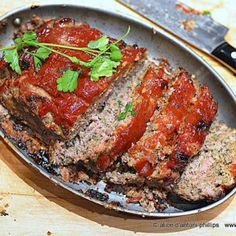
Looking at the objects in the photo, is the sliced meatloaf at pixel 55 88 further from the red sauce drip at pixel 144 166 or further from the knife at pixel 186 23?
the knife at pixel 186 23

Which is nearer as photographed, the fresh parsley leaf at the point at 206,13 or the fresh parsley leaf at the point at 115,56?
the fresh parsley leaf at the point at 115,56

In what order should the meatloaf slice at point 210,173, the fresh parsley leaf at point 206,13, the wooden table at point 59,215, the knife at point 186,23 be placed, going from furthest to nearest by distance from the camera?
the fresh parsley leaf at point 206,13
the knife at point 186,23
the wooden table at point 59,215
the meatloaf slice at point 210,173

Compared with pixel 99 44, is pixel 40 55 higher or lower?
lower

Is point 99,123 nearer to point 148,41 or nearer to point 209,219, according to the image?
point 148,41

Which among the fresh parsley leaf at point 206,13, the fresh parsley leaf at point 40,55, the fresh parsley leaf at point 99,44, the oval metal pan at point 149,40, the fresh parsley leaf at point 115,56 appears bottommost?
the fresh parsley leaf at point 40,55

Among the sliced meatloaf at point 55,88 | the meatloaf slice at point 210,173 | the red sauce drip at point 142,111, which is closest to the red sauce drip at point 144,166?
the red sauce drip at point 142,111

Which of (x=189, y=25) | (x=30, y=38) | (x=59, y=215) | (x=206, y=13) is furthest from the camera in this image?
(x=206, y=13)

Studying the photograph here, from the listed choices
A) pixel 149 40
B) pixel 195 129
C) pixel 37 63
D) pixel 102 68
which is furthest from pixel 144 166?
pixel 149 40

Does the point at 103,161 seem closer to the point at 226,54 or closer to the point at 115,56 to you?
the point at 115,56
